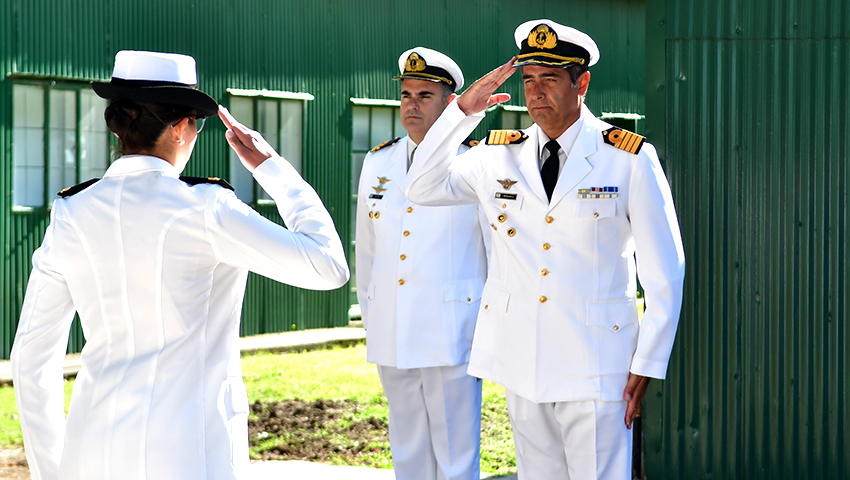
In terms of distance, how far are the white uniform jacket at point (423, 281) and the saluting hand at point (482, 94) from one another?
1.05 m

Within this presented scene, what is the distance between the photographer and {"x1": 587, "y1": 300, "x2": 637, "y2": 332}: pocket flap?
10.5 feet

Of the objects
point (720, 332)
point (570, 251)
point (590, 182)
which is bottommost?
point (720, 332)

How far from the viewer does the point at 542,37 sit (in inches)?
130

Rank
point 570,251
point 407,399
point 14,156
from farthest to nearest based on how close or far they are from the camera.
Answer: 1. point 14,156
2. point 407,399
3. point 570,251

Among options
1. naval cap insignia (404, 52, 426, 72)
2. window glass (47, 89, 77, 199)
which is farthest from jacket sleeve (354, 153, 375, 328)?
window glass (47, 89, 77, 199)

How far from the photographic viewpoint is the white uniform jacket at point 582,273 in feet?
10.2

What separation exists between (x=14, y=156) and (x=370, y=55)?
437 cm

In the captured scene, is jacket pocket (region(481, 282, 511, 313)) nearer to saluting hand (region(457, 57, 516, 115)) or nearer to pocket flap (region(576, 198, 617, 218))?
pocket flap (region(576, 198, 617, 218))

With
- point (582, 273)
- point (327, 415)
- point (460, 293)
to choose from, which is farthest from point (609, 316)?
point (327, 415)

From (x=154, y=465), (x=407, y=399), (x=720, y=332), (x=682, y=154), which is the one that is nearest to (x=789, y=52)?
(x=682, y=154)

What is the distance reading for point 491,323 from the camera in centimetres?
343

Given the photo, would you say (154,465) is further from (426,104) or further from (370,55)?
(370,55)

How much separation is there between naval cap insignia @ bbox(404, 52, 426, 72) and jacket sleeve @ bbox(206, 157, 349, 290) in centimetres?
235

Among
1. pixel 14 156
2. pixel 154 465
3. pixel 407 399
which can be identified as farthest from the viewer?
pixel 14 156
